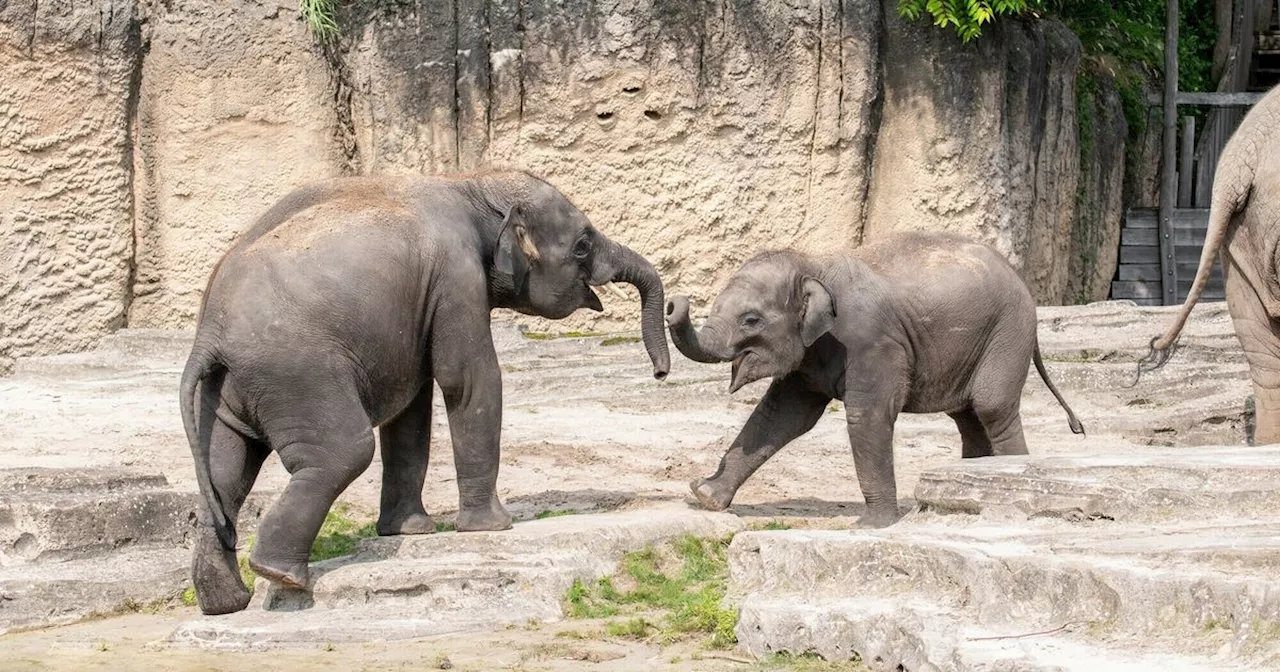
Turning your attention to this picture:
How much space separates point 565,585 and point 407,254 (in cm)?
139

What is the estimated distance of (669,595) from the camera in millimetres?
6922

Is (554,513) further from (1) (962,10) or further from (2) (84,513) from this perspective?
(1) (962,10)

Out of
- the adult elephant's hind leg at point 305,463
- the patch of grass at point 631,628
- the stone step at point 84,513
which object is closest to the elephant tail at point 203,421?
the adult elephant's hind leg at point 305,463

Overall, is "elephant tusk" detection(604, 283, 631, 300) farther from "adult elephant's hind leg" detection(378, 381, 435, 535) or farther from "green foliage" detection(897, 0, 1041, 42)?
"adult elephant's hind leg" detection(378, 381, 435, 535)

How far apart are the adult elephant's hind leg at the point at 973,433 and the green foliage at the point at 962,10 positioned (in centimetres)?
504

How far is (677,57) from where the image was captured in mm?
13547

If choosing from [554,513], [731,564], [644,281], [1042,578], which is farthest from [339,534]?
[1042,578]

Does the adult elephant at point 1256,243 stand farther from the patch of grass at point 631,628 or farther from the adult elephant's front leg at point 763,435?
the patch of grass at point 631,628

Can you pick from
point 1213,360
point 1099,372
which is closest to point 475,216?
point 1099,372

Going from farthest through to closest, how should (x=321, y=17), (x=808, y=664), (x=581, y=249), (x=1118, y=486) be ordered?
(x=321, y=17)
(x=581, y=249)
(x=1118, y=486)
(x=808, y=664)

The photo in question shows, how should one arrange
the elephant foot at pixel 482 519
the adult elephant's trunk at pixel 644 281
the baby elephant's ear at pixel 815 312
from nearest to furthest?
1. the elephant foot at pixel 482 519
2. the adult elephant's trunk at pixel 644 281
3. the baby elephant's ear at pixel 815 312

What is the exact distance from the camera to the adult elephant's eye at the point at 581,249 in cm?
789

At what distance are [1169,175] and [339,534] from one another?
1160 cm

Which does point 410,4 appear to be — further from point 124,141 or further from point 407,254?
point 407,254
